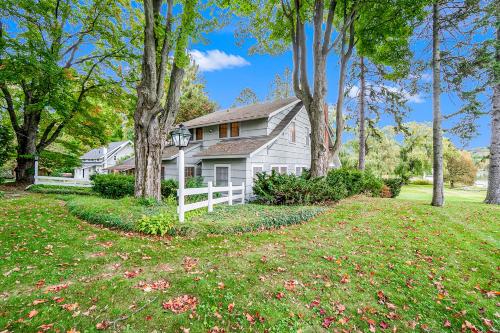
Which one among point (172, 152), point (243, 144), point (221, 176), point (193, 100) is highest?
point (193, 100)

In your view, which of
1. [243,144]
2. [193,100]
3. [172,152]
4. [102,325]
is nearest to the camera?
[102,325]

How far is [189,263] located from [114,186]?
9.77 metres

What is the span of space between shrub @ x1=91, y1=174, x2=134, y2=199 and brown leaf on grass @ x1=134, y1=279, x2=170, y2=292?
9323mm

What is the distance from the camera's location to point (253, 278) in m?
3.87

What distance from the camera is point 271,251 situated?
5074 mm

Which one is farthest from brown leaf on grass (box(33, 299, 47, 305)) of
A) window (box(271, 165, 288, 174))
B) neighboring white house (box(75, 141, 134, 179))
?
neighboring white house (box(75, 141, 134, 179))

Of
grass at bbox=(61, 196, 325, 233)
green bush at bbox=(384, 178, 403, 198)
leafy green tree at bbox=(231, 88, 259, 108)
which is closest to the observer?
grass at bbox=(61, 196, 325, 233)

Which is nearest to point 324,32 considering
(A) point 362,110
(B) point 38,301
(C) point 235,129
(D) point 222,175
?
(C) point 235,129

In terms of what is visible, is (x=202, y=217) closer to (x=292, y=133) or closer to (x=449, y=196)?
(x=292, y=133)

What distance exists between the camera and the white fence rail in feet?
47.4

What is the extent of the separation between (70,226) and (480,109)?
57.8 feet

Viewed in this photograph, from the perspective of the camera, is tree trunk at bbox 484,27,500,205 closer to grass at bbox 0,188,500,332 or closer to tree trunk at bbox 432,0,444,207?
tree trunk at bbox 432,0,444,207

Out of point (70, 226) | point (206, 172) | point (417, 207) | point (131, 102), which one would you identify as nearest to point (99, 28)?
point (131, 102)

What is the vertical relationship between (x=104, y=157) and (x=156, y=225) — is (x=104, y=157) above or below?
above
